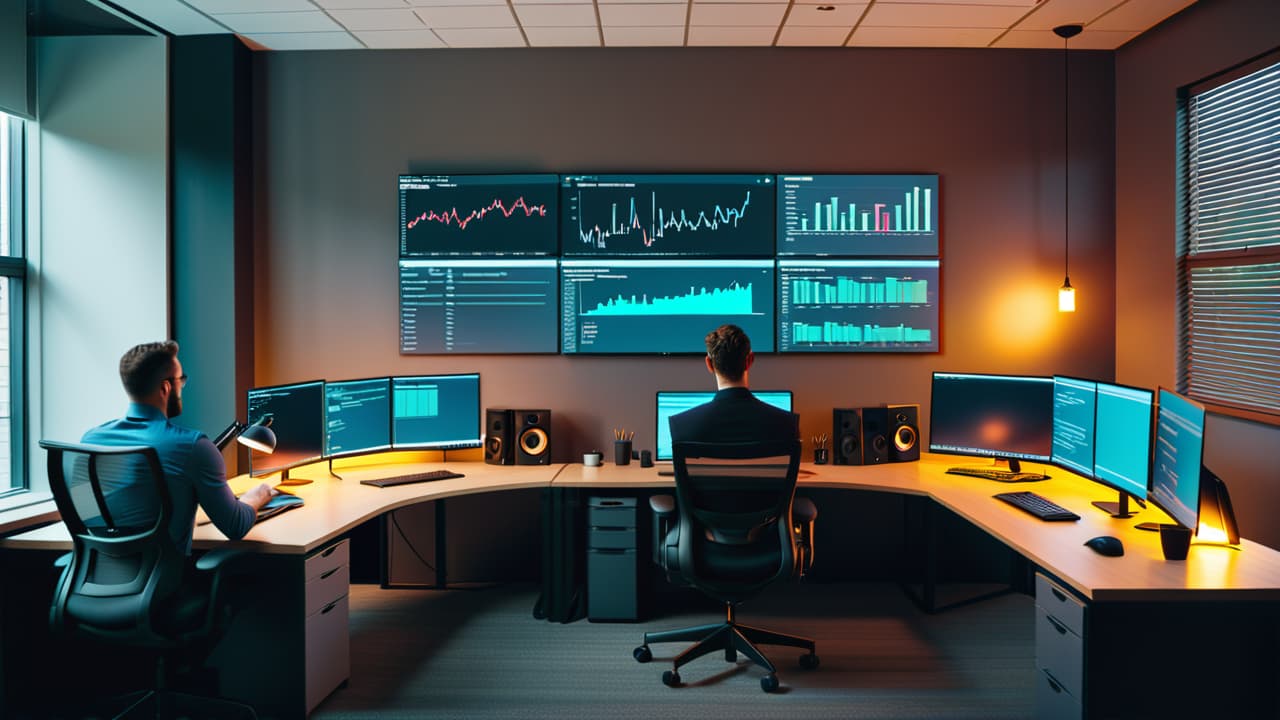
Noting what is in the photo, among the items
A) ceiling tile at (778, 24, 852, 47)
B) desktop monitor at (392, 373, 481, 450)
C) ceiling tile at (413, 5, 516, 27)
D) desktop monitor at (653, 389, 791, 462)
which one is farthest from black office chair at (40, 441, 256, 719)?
ceiling tile at (778, 24, 852, 47)

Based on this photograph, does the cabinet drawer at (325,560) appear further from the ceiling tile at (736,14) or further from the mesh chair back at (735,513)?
the ceiling tile at (736,14)

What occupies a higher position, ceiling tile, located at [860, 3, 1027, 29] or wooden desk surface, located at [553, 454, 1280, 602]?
ceiling tile, located at [860, 3, 1027, 29]

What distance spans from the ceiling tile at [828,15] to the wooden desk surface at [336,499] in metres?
2.51

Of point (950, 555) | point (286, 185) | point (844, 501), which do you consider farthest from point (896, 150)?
point (286, 185)

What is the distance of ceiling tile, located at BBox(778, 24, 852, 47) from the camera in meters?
3.83

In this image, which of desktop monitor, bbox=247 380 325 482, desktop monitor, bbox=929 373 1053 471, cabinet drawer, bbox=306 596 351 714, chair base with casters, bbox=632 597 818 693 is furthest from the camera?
desktop monitor, bbox=929 373 1053 471

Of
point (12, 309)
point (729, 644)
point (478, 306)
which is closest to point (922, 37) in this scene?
point (478, 306)

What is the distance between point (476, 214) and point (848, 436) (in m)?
2.28

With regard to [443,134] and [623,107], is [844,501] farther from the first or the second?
[443,134]

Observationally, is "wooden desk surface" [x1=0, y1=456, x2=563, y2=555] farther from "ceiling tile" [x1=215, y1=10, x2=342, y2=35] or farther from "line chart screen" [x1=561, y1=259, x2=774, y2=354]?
"ceiling tile" [x1=215, y1=10, x2=342, y2=35]

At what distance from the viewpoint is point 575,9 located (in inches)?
141

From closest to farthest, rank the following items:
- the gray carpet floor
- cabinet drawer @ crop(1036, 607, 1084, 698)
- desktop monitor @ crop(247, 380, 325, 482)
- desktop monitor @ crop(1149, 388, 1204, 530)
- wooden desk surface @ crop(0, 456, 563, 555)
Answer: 1. cabinet drawer @ crop(1036, 607, 1084, 698)
2. desktop monitor @ crop(1149, 388, 1204, 530)
3. wooden desk surface @ crop(0, 456, 563, 555)
4. the gray carpet floor
5. desktop monitor @ crop(247, 380, 325, 482)

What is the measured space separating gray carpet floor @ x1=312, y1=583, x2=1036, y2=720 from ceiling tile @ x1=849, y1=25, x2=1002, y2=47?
2881 millimetres

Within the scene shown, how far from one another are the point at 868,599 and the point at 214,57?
4.36m
